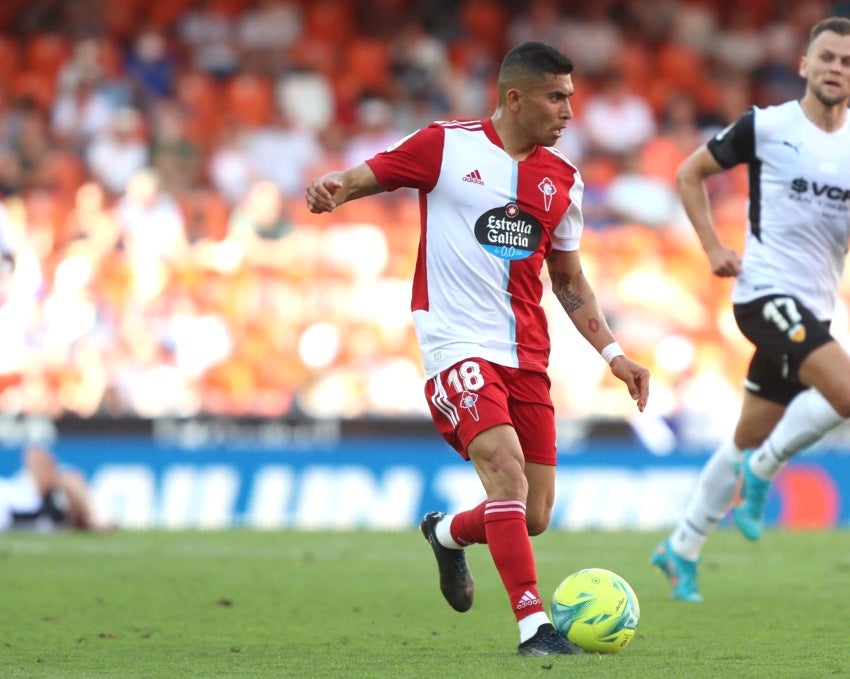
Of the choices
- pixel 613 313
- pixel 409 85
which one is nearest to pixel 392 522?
pixel 613 313

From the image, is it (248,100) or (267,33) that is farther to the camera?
(267,33)

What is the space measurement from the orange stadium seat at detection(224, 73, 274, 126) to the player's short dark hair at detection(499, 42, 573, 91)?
12.4m

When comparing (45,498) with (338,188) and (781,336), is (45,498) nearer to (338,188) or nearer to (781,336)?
(781,336)

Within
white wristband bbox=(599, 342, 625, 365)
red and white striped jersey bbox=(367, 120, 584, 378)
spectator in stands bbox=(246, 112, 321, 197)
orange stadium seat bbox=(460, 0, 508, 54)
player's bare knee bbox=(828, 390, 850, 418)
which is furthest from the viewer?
orange stadium seat bbox=(460, 0, 508, 54)

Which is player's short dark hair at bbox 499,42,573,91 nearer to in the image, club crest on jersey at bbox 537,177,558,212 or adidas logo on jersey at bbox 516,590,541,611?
club crest on jersey at bbox 537,177,558,212

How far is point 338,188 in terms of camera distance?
20.0 ft

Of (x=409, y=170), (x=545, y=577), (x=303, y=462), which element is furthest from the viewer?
(x=303, y=462)

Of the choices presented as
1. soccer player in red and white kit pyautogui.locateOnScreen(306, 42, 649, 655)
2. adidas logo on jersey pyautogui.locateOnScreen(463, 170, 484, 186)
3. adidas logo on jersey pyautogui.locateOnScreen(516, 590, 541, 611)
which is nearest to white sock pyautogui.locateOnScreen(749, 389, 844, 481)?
soccer player in red and white kit pyautogui.locateOnScreen(306, 42, 649, 655)

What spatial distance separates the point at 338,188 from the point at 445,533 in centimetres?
→ 159

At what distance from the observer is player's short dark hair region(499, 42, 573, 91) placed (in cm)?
630

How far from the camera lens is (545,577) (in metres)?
9.71

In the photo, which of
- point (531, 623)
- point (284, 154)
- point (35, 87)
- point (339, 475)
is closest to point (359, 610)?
point (531, 623)

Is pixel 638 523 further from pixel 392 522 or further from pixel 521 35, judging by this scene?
pixel 521 35

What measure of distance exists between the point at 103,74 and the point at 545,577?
10.9 m
